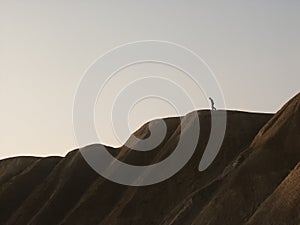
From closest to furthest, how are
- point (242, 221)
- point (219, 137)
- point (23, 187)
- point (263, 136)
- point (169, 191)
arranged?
1. point (242, 221)
2. point (263, 136)
3. point (169, 191)
4. point (219, 137)
5. point (23, 187)

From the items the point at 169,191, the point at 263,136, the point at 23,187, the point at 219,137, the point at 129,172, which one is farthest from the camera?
the point at 23,187

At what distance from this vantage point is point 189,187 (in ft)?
215

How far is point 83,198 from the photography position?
76.9m

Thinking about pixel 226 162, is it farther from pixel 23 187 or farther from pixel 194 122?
pixel 23 187

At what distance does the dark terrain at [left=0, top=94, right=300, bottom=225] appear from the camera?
51781mm

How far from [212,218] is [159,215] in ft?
42.1

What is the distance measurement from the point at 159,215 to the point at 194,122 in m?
18.0

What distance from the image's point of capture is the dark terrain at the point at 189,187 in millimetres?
51781

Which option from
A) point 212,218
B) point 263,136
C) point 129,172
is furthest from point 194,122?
point 212,218

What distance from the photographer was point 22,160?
101m

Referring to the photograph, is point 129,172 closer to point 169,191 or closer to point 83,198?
point 83,198

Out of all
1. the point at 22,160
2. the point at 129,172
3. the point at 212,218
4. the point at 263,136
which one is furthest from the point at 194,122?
the point at 22,160

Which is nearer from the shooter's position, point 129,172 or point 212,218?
point 212,218

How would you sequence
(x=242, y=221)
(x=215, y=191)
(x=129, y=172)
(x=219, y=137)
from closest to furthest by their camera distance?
(x=242, y=221) → (x=215, y=191) → (x=219, y=137) → (x=129, y=172)
